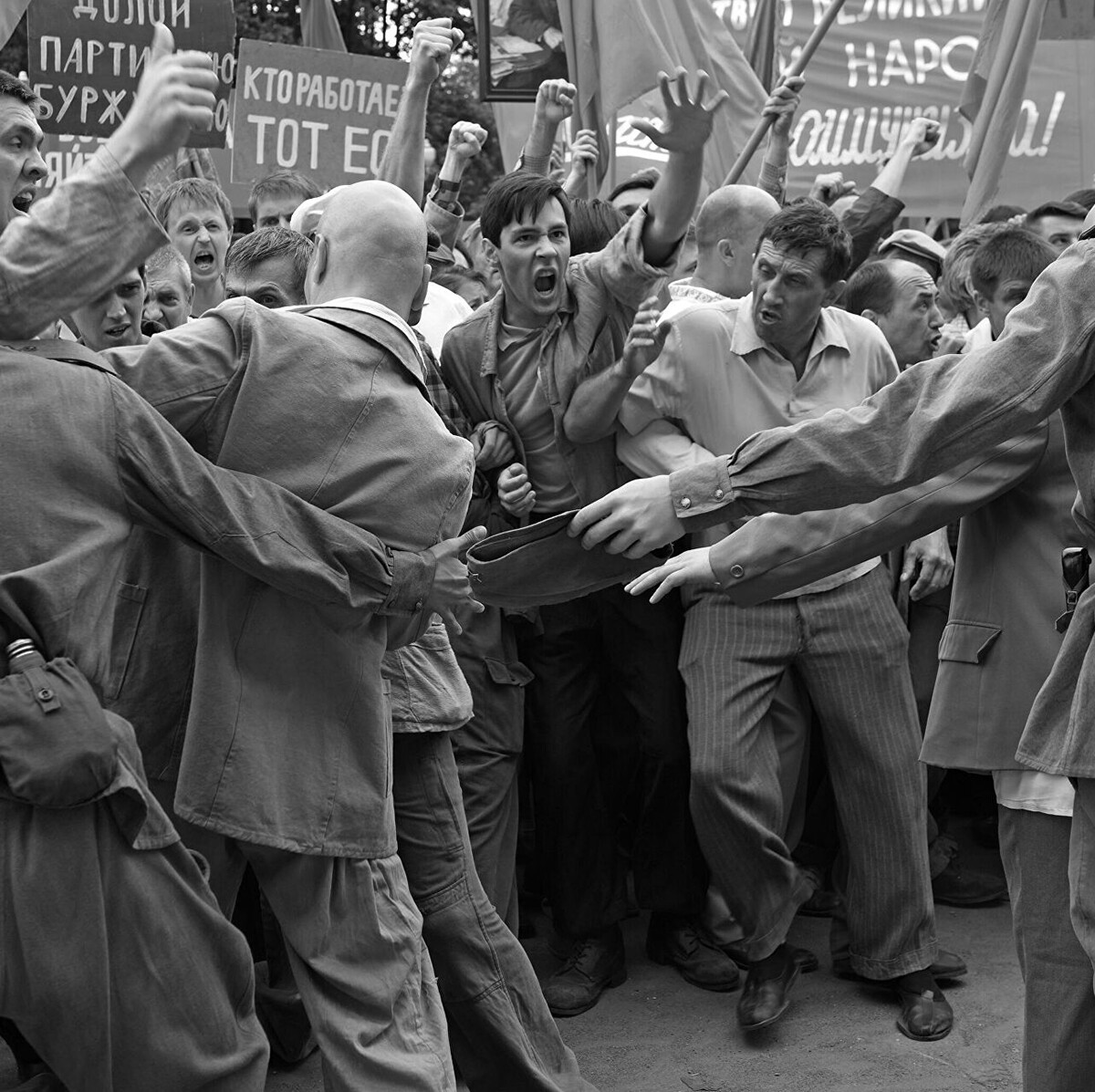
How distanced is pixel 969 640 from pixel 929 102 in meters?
5.82

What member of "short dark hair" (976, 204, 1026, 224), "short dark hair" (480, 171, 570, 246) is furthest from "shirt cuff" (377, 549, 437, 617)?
"short dark hair" (976, 204, 1026, 224)

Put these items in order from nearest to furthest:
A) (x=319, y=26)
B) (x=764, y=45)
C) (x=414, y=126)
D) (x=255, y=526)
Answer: (x=255, y=526), (x=414, y=126), (x=764, y=45), (x=319, y=26)

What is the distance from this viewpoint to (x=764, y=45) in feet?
25.5

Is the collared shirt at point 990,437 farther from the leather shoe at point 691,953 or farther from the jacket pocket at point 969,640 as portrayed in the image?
the leather shoe at point 691,953

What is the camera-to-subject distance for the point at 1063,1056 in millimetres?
3043

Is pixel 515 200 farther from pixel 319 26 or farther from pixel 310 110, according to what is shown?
pixel 319 26

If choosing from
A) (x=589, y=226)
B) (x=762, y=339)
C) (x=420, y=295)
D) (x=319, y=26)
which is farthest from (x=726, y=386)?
(x=319, y=26)

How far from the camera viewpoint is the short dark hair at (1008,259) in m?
4.68

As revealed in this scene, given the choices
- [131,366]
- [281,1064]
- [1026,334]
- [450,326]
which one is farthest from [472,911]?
[450,326]

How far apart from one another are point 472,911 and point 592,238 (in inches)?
90.7

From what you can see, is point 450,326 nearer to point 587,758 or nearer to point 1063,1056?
point 587,758

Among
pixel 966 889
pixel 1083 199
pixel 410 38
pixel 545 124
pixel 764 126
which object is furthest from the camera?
pixel 410 38

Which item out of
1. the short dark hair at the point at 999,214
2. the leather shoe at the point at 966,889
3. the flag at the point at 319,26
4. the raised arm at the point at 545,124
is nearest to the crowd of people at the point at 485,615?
the leather shoe at the point at 966,889

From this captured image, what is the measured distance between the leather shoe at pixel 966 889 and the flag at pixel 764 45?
157 inches
